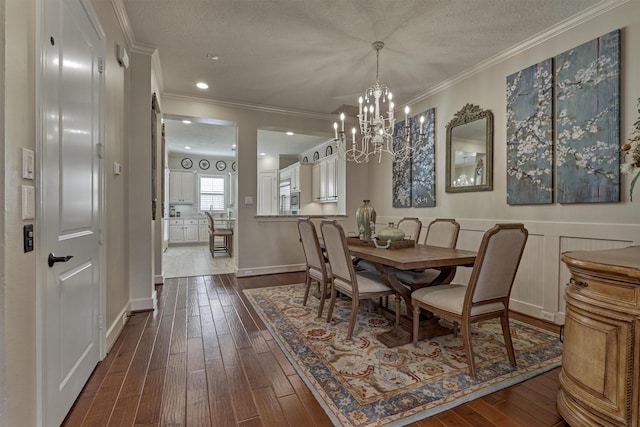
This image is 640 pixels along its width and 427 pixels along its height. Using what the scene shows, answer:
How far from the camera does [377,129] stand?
293 cm

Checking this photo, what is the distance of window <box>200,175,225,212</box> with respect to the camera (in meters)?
9.27

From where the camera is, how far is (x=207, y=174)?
367 inches

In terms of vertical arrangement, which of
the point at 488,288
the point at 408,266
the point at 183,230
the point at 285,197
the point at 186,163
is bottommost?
the point at 183,230

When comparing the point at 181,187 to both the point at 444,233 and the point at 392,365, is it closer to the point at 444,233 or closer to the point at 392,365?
the point at 444,233

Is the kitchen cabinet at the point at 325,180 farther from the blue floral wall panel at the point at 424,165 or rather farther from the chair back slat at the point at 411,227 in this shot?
the chair back slat at the point at 411,227

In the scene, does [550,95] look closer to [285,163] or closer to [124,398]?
[124,398]

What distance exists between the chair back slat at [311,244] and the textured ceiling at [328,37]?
1.84m

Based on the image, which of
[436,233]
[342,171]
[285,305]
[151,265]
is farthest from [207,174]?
[436,233]

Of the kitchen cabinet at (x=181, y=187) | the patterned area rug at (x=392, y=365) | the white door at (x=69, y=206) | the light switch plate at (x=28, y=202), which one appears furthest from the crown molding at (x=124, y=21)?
the kitchen cabinet at (x=181, y=187)

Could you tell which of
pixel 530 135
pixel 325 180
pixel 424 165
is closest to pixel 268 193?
pixel 325 180

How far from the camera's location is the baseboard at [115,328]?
7.15ft

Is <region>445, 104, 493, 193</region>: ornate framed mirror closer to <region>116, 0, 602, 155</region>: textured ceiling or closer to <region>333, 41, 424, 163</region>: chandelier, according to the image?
<region>333, 41, 424, 163</region>: chandelier

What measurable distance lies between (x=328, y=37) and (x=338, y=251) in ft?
6.86

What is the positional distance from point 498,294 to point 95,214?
109 inches
